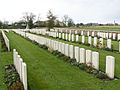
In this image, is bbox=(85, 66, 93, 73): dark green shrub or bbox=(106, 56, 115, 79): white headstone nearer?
bbox=(106, 56, 115, 79): white headstone

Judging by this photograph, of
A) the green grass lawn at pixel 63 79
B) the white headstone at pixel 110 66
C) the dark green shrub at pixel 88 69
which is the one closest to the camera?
the green grass lawn at pixel 63 79

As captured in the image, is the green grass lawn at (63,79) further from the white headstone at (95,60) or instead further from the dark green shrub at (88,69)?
the white headstone at (95,60)

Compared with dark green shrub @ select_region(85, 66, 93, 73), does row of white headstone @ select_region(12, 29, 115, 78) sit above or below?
above

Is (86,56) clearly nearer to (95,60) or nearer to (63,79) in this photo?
(95,60)

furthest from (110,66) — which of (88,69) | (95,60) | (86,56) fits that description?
(86,56)

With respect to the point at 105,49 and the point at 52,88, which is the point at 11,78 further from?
the point at 105,49

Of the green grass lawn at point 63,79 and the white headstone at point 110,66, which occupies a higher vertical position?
the white headstone at point 110,66

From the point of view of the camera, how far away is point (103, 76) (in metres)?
6.36

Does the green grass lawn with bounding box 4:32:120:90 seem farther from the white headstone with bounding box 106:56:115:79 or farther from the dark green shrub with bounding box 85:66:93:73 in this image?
the white headstone with bounding box 106:56:115:79

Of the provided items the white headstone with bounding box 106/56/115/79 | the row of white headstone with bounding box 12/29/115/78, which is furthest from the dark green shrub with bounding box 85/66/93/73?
the white headstone with bounding box 106/56/115/79

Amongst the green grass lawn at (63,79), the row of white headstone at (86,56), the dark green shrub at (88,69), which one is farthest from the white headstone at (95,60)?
the green grass lawn at (63,79)

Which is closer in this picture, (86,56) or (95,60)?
(95,60)

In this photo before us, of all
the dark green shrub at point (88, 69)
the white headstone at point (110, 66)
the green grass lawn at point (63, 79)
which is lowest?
the green grass lawn at point (63, 79)

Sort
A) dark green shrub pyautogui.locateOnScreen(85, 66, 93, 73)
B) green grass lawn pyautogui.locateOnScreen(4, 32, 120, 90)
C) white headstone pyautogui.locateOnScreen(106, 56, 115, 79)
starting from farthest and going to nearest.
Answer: dark green shrub pyautogui.locateOnScreen(85, 66, 93, 73) → white headstone pyautogui.locateOnScreen(106, 56, 115, 79) → green grass lawn pyautogui.locateOnScreen(4, 32, 120, 90)
